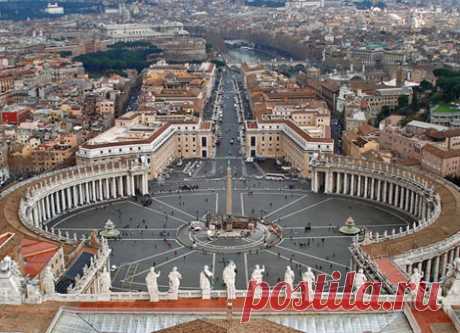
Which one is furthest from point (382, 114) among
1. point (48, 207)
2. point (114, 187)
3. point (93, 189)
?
point (48, 207)

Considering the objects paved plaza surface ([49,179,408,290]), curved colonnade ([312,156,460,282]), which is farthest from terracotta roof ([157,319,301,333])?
paved plaza surface ([49,179,408,290])

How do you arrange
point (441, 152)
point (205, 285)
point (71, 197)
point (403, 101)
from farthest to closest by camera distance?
point (403, 101), point (441, 152), point (71, 197), point (205, 285)

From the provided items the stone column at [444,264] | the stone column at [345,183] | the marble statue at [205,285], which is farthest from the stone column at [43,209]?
the stone column at [444,264]

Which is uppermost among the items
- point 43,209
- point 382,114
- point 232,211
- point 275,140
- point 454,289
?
point 454,289

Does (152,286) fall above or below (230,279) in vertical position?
below

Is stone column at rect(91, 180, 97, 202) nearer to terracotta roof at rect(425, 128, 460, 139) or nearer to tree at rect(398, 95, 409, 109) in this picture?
terracotta roof at rect(425, 128, 460, 139)

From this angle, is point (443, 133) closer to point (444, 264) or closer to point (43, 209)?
point (444, 264)

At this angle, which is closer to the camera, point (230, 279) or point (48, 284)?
point (230, 279)
